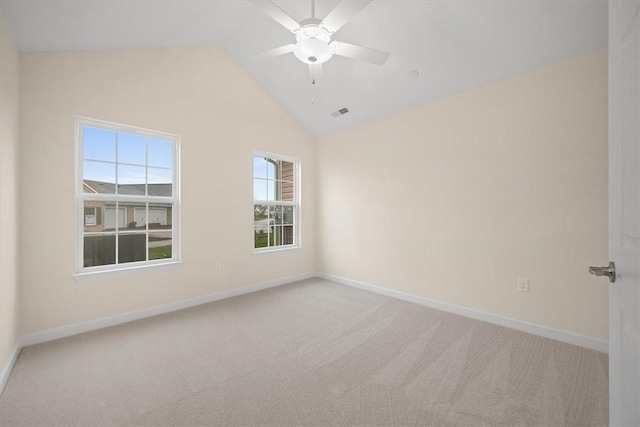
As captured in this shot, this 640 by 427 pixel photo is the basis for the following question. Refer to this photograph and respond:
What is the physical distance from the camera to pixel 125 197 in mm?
3027

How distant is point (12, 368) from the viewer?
2.10 metres

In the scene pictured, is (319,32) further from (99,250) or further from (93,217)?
(99,250)

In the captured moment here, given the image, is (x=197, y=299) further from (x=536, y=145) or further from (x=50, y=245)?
(x=536, y=145)

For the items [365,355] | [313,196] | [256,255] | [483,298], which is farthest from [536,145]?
[256,255]

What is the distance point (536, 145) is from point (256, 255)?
3560 mm

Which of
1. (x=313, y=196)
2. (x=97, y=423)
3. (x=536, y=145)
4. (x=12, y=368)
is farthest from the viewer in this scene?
(x=313, y=196)

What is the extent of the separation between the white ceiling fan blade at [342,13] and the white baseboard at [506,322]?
3.07 meters

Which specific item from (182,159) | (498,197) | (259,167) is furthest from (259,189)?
(498,197)

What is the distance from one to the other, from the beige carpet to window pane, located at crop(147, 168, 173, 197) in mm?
1429

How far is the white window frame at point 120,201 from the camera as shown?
272cm

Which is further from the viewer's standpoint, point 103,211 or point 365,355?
point 103,211

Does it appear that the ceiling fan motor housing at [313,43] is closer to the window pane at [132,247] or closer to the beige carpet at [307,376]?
Result: the beige carpet at [307,376]

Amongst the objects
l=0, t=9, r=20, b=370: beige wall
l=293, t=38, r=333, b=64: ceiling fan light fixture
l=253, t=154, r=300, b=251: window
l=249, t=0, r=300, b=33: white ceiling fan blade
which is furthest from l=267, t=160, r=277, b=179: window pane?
l=0, t=9, r=20, b=370: beige wall

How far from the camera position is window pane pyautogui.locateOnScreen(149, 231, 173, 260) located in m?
3.26
